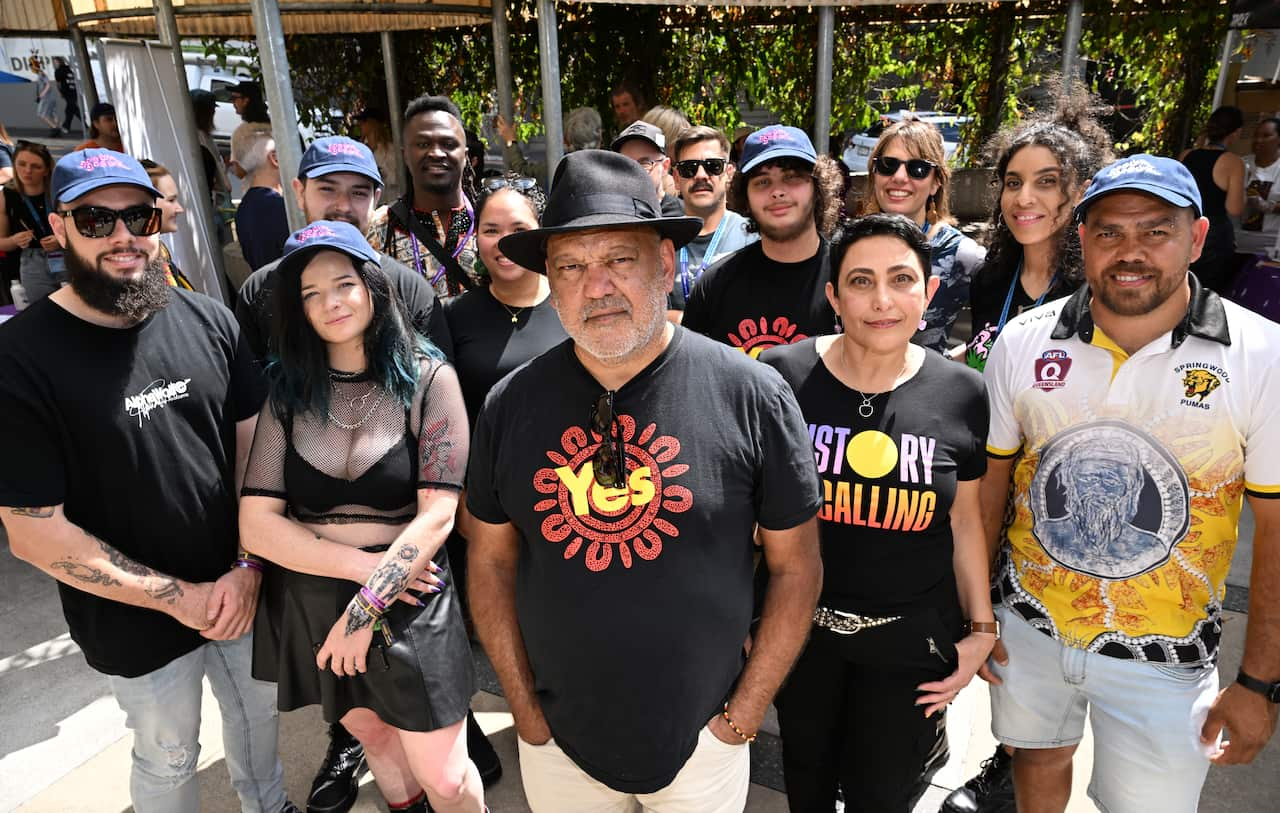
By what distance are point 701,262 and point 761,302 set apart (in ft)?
3.22

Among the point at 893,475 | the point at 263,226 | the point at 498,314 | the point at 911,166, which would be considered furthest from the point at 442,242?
the point at 893,475

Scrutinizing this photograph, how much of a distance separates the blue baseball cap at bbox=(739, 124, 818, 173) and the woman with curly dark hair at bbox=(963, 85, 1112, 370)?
73 centimetres

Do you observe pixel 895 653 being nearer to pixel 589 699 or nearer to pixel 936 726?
pixel 936 726

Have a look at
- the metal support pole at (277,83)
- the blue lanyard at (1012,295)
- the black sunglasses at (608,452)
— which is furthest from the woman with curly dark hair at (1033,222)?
the metal support pole at (277,83)

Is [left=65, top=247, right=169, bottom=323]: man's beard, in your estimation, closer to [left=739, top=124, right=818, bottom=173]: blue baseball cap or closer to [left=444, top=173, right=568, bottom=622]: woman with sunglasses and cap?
[left=444, top=173, right=568, bottom=622]: woman with sunglasses and cap

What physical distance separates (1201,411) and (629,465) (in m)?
1.42

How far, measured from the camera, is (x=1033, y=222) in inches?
109

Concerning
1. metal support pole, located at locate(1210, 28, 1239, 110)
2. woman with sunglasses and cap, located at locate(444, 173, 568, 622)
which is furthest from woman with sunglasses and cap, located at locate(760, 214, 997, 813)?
metal support pole, located at locate(1210, 28, 1239, 110)

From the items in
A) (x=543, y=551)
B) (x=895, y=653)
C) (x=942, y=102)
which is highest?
(x=942, y=102)

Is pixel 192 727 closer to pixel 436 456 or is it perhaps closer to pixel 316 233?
pixel 436 456

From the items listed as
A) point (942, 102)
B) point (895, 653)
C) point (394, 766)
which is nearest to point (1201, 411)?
point (895, 653)

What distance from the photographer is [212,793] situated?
9.60 feet

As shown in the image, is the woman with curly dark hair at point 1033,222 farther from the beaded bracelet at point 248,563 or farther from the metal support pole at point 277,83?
the metal support pole at point 277,83

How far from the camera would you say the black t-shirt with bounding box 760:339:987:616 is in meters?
2.07
